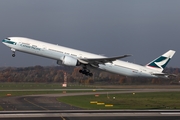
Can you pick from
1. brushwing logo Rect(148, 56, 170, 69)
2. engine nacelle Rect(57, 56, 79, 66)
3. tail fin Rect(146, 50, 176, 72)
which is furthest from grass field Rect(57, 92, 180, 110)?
brushwing logo Rect(148, 56, 170, 69)

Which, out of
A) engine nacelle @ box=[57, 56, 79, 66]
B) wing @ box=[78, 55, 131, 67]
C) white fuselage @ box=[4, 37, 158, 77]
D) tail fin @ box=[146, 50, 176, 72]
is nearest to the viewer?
white fuselage @ box=[4, 37, 158, 77]

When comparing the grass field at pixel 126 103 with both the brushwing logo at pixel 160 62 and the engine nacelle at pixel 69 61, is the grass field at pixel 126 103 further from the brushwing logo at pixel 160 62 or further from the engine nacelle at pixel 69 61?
the brushwing logo at pixel 160 62

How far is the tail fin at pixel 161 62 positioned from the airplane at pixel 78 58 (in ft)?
1.89

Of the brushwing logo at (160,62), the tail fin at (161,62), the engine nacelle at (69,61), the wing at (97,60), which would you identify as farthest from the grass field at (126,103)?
the brushwing logo at (160,62)

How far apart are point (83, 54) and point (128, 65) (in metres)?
7.93

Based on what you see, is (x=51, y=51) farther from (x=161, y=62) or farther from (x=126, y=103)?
(x=161, y=62)

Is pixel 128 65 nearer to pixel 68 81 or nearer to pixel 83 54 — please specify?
pixel 83 54

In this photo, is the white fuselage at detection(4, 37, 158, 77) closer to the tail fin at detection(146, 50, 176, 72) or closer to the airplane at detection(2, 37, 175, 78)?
the airplane at detection(2, 37, 175, 78)

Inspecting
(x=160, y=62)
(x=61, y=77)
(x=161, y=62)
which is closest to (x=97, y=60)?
(x=160, y=62)

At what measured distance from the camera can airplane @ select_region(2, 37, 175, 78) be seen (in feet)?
173

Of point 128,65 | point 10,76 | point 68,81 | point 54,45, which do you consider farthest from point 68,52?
point 10,76

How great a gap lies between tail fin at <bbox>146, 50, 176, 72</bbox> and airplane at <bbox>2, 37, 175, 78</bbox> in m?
0.58

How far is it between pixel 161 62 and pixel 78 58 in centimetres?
1597

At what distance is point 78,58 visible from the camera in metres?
54.8
